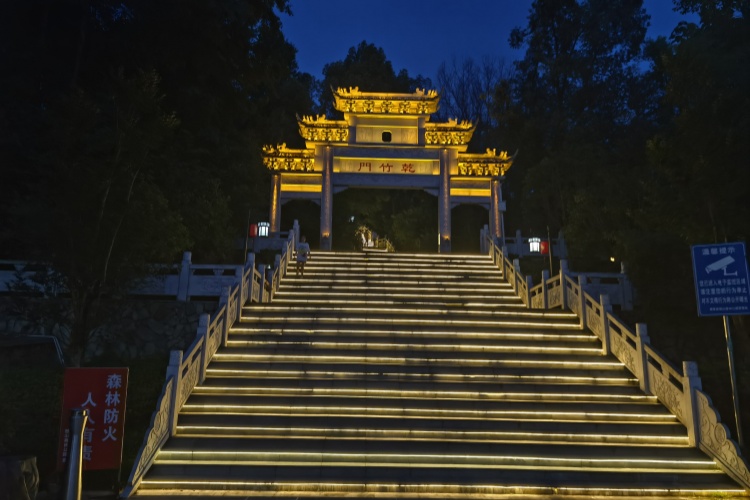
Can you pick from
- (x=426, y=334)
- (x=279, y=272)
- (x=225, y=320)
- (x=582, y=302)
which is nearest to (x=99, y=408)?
(x=225, y=320)

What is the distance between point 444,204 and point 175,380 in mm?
14255

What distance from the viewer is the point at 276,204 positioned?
19906 mm

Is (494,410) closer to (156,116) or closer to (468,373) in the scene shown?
(468,373)

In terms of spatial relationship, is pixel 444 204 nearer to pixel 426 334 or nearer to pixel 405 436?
pixel 426 334

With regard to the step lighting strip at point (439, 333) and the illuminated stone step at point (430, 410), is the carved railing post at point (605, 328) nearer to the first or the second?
the step lighting strip at point (439, 333)

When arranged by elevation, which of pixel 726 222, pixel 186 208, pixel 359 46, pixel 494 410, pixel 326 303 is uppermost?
pixel 359 46

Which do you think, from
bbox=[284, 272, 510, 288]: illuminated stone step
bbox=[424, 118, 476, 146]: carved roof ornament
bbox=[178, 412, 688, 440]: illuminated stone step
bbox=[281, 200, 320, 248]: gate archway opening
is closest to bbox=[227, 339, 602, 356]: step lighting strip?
bbox=[178, 412, 688, 440]: illuminated stone step

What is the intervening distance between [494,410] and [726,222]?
229 inches

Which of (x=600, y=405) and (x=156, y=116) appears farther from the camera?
(x=156, y=116)

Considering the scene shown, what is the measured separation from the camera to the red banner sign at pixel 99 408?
5641mm

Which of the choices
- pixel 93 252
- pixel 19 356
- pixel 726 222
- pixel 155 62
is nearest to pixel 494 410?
pixel 726 222

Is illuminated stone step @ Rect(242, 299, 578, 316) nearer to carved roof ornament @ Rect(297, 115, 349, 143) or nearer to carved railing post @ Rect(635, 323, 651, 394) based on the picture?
carved railing post @ Rect(635, 323, 651, 394)

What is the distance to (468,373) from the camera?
8.27 m

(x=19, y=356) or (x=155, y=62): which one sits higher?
(x=155, y=62)
